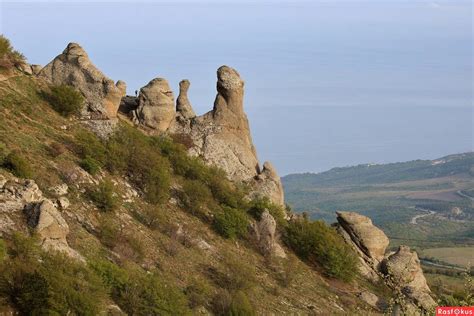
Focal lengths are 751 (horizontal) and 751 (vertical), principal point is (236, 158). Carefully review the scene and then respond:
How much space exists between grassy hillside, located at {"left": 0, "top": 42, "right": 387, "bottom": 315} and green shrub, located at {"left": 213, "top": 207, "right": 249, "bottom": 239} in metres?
0.05

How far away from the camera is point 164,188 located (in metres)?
33.5

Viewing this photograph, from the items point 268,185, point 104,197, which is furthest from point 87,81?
point 268,185

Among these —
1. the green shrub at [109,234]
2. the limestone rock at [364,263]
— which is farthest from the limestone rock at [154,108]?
the green shrub at [109,234]

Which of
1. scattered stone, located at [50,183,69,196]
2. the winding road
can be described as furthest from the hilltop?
the winding road

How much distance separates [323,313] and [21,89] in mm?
17442

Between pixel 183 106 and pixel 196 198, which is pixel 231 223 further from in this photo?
pixel 183 106

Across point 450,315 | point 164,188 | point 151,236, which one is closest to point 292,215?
point 164,188

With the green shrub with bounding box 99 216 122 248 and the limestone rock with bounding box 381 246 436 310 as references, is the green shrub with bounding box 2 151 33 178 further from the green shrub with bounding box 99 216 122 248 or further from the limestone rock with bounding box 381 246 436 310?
the limestone rock with bounding box 381 246 436 310

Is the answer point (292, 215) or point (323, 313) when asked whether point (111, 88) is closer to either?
point (292, 215)

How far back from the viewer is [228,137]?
40.5m

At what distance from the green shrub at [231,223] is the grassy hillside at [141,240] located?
55mm

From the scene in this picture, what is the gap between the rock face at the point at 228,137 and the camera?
39625 mm

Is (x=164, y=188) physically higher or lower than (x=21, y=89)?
lower

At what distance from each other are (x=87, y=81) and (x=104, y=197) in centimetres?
961
